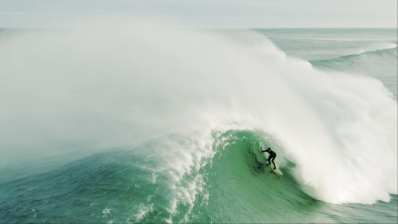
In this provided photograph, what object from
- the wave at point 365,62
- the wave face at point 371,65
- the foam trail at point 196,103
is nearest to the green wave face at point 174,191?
the foam trail at point 196,103

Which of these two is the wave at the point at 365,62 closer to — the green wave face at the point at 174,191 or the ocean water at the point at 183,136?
the ocean water at the point at 183,136

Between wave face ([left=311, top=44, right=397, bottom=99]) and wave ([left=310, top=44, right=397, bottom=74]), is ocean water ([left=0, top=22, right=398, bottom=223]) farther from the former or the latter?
wave ([left=310, top=44, right=397, bottom=74])

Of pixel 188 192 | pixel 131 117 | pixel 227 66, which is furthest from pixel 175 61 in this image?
pixel 188 192

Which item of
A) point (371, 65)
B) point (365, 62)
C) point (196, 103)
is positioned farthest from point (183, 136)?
point (365, 62)

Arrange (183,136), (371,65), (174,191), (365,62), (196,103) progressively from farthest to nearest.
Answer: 1. (365,62)
2. (371,65)
3. (196,103)
4. (183,136)
5. (174,191)

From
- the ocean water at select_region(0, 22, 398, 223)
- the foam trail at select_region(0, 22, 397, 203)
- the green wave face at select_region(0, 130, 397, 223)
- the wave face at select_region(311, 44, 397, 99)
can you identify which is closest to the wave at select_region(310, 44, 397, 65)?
the wave face at select_region(311, 44, 397, 99)

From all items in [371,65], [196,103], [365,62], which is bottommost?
[196,103]

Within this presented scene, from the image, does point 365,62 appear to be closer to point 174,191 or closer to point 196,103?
point 196,103
